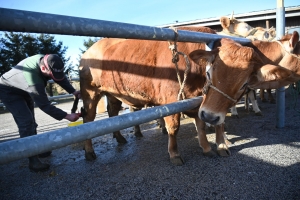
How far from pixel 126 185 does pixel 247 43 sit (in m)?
2.46

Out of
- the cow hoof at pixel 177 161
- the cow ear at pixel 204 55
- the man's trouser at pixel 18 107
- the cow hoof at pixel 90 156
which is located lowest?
the cow hoof at pixel 90 156

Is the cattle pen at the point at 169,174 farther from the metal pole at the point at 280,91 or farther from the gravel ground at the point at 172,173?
the metal pole at the point at 280,91

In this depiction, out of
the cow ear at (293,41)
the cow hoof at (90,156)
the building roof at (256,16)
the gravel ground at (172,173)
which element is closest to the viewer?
the gravel ground at (172,173)

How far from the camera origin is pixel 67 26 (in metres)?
1.11

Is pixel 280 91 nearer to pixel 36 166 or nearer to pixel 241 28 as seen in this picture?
pixel 241 28

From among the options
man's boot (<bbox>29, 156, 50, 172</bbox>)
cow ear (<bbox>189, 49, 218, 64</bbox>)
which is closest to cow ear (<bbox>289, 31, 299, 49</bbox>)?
cow ear (<bbox>189, 49, 218, 64</bbox>)

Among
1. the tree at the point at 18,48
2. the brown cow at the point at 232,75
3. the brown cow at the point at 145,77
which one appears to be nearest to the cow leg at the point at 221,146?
the brown cow at the point at 145,77

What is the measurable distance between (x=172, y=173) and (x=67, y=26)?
2026mm

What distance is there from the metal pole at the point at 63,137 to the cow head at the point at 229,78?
0.73 metres

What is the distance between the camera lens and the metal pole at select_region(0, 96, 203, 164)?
0.90 m

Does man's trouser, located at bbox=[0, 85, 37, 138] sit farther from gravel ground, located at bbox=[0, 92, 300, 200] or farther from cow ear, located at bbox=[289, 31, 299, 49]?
cow ear, located at bbox=[289, 31, 299, 49]

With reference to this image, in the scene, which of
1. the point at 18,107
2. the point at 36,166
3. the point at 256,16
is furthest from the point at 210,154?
the point at 256,16

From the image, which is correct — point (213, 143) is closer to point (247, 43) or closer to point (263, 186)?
point (263, 186)

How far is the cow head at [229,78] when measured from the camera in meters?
1.96
